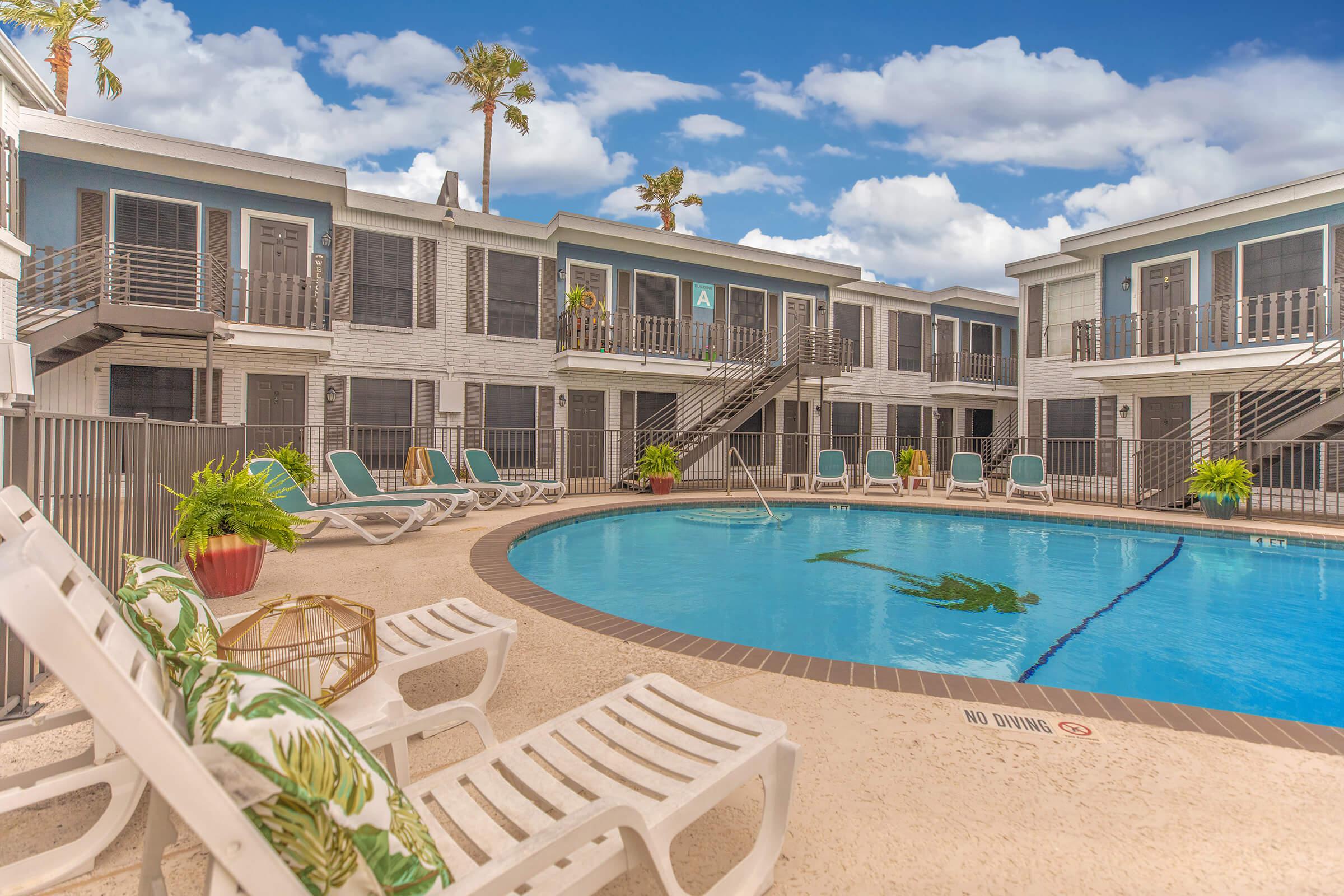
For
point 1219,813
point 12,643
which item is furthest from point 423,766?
point 1219,813

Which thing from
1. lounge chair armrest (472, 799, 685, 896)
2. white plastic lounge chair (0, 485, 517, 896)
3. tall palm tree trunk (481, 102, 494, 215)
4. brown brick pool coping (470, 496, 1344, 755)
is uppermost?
tall palm tree trunk (481, 102, 494, 215)

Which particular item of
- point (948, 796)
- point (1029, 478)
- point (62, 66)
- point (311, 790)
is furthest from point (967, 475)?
point (62, 66)

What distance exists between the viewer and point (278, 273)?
11.8m

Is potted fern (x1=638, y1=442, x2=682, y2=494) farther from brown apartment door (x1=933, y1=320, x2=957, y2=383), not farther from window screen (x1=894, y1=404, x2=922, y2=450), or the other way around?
brown apartment door (x1=933, y1=320, x2=957, y2=383)

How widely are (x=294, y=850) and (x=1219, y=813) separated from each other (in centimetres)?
273

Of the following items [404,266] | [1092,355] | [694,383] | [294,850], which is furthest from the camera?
[694,383]

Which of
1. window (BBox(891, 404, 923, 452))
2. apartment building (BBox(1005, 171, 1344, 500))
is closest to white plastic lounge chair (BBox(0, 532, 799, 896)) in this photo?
apartment building (BBox(1005, 171, 1344, 500))

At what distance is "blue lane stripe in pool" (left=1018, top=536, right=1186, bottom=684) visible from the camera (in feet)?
13.8

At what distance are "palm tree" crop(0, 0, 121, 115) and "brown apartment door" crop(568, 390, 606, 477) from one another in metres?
12.1

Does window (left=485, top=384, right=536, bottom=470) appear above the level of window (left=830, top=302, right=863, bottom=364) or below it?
below

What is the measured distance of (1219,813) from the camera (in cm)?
205

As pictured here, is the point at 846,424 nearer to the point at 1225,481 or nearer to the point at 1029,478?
the point at 1029,478

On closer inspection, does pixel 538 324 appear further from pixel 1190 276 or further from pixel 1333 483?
pixel 1333 483

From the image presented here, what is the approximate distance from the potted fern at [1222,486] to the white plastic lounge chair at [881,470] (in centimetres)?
515
